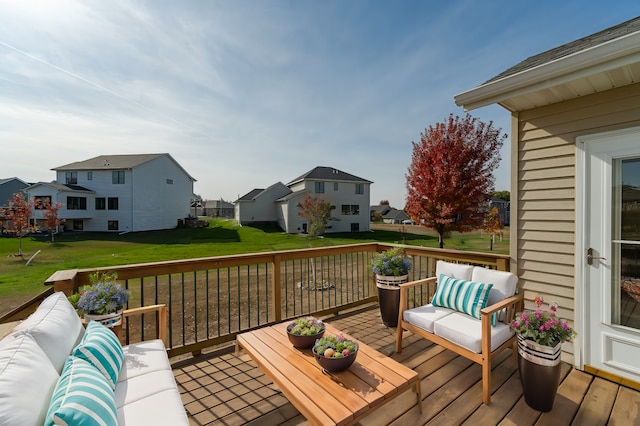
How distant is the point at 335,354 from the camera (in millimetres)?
1745

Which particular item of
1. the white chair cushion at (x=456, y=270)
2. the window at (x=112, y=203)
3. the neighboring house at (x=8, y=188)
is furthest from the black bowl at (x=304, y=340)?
the neighboring house at (x=8, y=188)

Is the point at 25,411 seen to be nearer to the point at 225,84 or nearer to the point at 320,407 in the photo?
the point at 320,407

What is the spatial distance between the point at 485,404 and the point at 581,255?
165cm

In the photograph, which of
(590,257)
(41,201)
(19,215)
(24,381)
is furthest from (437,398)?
(41,201)

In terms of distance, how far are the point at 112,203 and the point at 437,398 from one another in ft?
88.7

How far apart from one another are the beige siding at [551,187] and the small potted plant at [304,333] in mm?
2355

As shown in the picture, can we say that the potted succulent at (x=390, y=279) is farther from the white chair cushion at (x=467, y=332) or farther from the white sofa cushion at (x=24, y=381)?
the white sofa cushion at (x=24, y=381)

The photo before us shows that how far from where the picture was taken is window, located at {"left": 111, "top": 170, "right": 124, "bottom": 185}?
22172 millimetres

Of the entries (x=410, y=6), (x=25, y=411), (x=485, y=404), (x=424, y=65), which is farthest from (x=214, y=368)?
(x=424, y=65)

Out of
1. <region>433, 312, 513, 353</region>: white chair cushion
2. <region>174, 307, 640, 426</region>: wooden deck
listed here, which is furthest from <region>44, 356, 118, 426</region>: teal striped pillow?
<region>433, 312, 513, 353</region>: white chair cushion

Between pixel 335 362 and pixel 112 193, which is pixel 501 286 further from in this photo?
pixel 112 193

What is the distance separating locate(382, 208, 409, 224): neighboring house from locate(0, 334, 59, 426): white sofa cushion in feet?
147

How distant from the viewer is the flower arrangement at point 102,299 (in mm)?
2104

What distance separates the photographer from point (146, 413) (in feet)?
4.61
